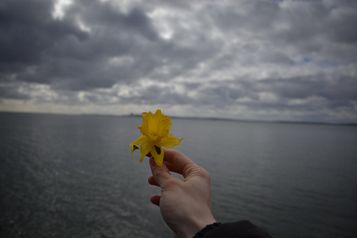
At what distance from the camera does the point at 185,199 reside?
7.20ft

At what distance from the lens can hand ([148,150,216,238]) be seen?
2.07 metres

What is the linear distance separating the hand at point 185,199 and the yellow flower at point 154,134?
1.04 ft

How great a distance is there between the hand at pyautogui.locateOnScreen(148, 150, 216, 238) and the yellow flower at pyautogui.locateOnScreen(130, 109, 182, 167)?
316mm

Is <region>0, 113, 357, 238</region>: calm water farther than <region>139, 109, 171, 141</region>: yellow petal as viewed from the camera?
Yes

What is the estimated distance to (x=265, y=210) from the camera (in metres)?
18.8

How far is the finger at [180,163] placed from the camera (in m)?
2.49

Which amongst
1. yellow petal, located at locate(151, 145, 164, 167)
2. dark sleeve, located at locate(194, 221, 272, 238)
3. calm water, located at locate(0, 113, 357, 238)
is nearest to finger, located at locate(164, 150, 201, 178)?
yellow petal, located at locate(151, 145, 164, 167)

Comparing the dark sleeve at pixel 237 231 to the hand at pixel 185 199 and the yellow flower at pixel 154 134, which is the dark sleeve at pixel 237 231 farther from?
the yellow flower at pixel 154 134

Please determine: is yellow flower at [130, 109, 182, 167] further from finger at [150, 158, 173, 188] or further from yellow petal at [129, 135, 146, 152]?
finger at [150, 158, 173, 188]

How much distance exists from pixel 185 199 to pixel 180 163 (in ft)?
1.53

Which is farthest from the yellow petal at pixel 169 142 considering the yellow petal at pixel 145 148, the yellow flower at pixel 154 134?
the yellow petal at pixel 145 148

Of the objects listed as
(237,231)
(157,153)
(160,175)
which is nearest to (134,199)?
(160,175)

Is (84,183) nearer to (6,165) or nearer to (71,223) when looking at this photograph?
(71,223)

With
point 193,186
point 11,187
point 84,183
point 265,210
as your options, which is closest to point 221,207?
point 265,210
